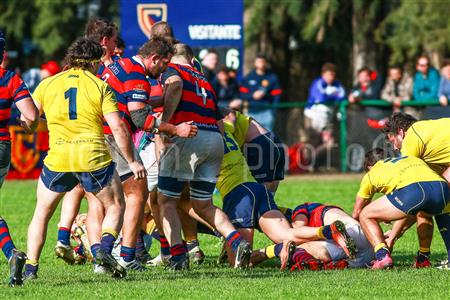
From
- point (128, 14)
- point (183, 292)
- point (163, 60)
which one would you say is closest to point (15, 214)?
point (128, 14)

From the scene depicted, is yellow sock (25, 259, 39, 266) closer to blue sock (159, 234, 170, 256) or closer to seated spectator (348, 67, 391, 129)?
blue sock (159, 234, 170, 256)

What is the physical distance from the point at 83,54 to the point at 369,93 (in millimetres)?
12084

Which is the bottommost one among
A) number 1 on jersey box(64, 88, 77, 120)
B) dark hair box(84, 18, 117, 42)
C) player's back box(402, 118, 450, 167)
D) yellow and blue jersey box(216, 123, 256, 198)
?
yellow and blue jersey box(216, 123, 256, 198)

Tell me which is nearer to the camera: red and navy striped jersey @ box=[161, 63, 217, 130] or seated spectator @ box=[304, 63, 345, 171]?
red and navy striped jersey @ box=[161, 63, 217, 130]

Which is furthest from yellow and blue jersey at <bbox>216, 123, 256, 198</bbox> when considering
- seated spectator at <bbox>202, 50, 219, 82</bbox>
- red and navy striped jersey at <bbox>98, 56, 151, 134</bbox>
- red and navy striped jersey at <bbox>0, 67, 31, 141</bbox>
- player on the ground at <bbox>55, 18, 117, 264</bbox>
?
seated spectator at <bbox>202, 50, 219, 82</bbox>

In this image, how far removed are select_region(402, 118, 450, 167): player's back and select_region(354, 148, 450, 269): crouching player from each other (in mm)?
154

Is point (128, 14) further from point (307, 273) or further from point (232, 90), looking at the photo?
point (307, 273)

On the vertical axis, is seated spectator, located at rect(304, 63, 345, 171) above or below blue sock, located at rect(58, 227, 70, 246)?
above

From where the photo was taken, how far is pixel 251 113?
19.8 meters

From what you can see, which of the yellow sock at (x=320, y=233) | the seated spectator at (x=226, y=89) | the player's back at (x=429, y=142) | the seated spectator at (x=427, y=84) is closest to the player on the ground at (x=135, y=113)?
the yellow sock at (x=320, y=233)

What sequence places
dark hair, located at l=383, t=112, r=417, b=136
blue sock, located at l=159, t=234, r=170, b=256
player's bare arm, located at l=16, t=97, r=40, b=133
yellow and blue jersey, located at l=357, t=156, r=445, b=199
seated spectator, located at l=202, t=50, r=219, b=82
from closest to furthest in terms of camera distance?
player's bare arm, located at l=16, t=97, r=40, b=133 < yellow and blue jersey, located at l=357, t=156, r=445, b=199 < dark hair, located at l=383, t=112, r=417, b=136 < blue sock, located at l=159, t=234, r=170, b=256 < seated spectator, located at l=202, t=50, r=219, b=82

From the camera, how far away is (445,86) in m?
19.1

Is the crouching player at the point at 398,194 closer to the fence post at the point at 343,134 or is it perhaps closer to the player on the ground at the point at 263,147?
the player on the ground at the point at 263,147

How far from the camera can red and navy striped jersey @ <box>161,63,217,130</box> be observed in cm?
958
